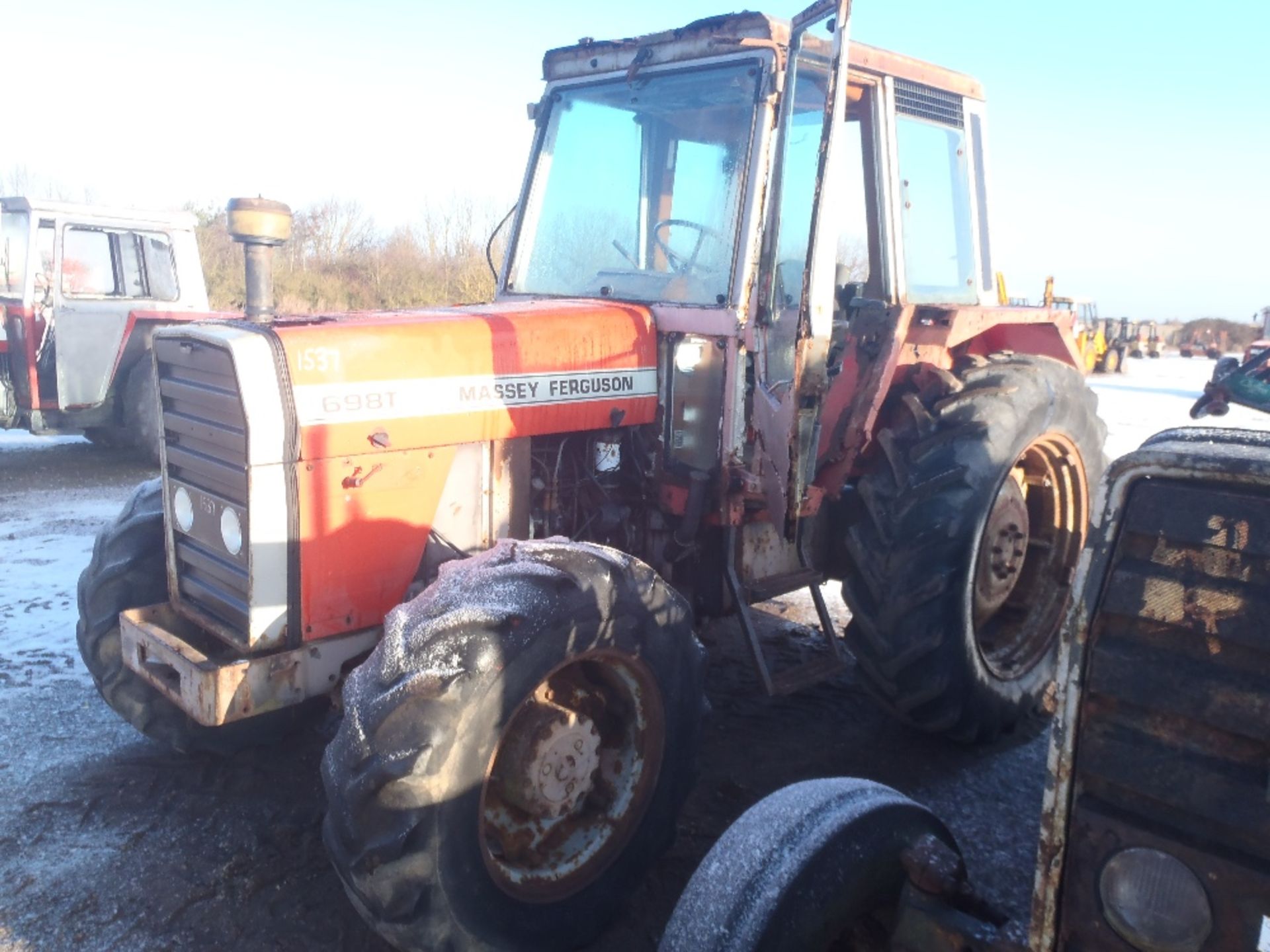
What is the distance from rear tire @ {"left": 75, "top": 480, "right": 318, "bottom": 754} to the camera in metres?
3.41

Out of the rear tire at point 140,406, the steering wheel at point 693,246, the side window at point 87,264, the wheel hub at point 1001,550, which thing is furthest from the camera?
the rear tire at point 140,406

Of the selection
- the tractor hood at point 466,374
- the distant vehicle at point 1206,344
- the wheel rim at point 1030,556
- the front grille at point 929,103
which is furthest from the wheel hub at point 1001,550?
the distant vehicle at point 1206,344

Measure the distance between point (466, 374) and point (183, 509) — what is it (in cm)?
107

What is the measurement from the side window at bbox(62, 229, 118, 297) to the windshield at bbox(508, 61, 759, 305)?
7513 mm

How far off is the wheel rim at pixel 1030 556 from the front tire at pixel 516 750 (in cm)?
165

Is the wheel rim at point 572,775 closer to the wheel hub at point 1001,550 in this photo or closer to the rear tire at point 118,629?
the rear tire at point 118,629

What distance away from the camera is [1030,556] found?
4375mm

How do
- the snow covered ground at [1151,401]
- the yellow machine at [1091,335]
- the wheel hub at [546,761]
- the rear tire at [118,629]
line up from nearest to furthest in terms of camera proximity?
the wheel hub at [546,761], the rear tire at [118,629], the snow covered ground at [1151,401], the yellow machine at [1091,335]

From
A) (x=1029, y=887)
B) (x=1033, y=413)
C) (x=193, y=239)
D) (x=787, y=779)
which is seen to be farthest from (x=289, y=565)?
(x=193, y=239)

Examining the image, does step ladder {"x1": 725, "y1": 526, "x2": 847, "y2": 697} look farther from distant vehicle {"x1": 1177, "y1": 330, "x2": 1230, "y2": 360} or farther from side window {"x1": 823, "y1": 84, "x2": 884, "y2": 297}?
distant vehicle {"x1": 1177, "y1": 330, "x2": 1230, "y2": 360}

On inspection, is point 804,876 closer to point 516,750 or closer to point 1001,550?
point 516,750

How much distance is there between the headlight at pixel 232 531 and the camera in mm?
2914

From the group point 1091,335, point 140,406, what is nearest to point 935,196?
point 140,406

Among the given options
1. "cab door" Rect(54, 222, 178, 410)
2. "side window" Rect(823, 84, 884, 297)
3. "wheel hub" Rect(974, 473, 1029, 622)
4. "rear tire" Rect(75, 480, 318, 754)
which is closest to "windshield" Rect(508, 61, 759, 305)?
"side window" Rect(823, 84, 884, 297)
